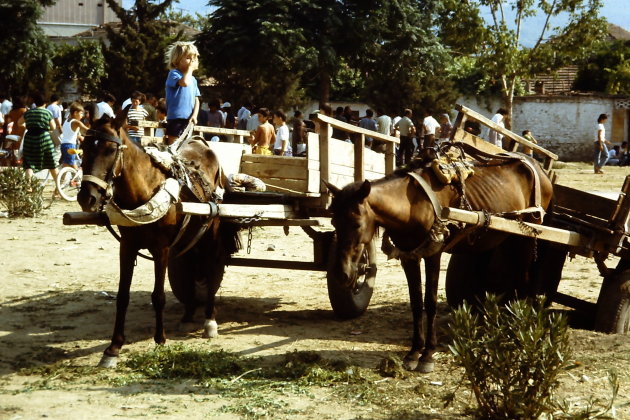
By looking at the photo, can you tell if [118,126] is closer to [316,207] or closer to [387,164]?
[316,207]

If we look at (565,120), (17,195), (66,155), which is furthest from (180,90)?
(565,120)

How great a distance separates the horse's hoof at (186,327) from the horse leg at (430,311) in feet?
7.82

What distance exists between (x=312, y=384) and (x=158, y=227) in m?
1.90

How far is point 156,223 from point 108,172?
2.59ft

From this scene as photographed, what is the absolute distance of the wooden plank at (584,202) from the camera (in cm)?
762

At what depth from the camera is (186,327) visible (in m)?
8.08

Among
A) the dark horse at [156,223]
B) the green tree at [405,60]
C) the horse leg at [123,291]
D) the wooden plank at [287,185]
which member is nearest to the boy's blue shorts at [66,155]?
the dark horse at [156,223]

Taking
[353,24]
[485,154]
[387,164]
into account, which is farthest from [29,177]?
[353,24]

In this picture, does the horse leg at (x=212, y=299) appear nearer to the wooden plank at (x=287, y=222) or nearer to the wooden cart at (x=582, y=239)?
the wooden plank at (x=287, y=222)

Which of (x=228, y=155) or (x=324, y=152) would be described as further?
(x=228, y=155)

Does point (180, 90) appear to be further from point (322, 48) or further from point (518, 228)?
point (322, 48)

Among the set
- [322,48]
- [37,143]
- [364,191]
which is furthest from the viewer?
[322,48]

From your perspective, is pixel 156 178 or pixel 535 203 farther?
pixel 535 203

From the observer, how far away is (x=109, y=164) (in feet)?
20.9
